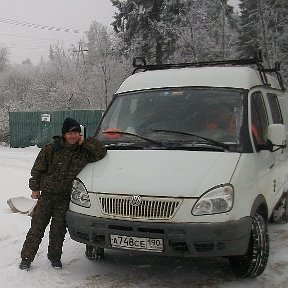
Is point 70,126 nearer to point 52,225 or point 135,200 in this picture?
point 52,225

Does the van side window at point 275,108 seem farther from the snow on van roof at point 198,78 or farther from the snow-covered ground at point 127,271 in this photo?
the snow-covered ground at point 127,271

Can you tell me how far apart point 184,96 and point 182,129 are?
1.83ft

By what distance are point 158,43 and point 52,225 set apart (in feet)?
79.3

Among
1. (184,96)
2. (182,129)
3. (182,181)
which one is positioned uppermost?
(184,96)

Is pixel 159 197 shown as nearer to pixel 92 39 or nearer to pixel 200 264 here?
pixel 200 264

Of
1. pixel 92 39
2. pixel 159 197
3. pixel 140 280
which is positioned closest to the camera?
pixel 159 197

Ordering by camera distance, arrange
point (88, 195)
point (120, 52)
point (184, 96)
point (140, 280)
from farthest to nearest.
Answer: point (120, 52) → point (184, 96) → point (140, 280) → point (88, 195)

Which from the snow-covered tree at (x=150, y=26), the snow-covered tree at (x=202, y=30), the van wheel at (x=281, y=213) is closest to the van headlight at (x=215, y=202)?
the van wheel at (x=281, y=213)

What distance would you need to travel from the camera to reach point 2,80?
39281mm

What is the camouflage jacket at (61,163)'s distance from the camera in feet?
15.6

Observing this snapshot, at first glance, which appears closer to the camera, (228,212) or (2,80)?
(228,212)

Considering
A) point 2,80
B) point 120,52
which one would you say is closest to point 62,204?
point 120,52

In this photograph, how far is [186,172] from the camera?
4152 millimetres

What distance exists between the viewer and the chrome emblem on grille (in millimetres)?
4062
